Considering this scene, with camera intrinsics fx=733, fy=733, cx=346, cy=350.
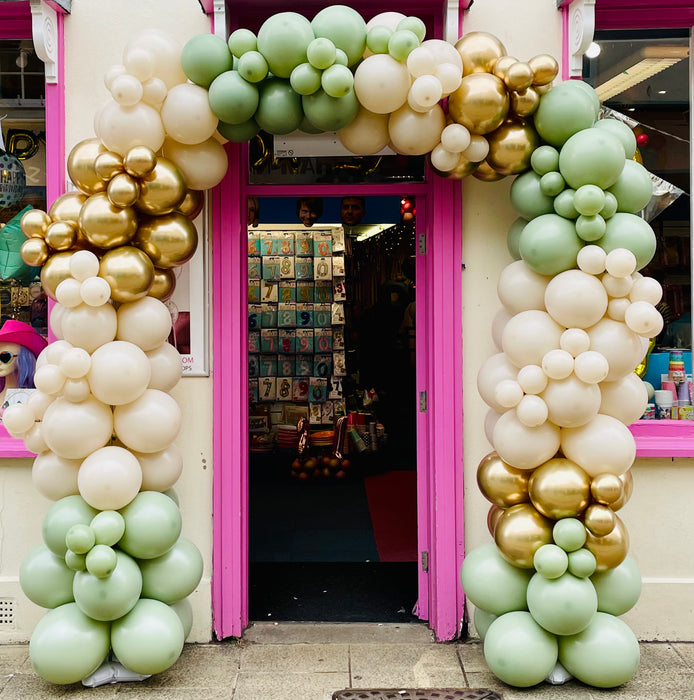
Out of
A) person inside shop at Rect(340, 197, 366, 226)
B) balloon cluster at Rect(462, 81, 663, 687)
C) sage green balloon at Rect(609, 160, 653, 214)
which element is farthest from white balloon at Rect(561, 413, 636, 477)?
person inside shop at Rect(340, 197, 366, 226)

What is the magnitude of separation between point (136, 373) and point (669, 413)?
114 inches

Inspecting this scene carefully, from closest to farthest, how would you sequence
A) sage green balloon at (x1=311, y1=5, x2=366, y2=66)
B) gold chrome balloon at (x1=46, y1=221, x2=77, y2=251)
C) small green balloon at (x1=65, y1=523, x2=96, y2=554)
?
small green balloon at (x1=65, y1=523, x2=96, y2=554)
sage green balloon at (x1=311, y1=5, x2=366, y2=66)
gold chrome balloon at (x1=46, y1=221, x2=77, y2=251)

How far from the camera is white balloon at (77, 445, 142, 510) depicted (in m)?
3.29

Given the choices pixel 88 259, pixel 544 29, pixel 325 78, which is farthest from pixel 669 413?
pixel 88 259


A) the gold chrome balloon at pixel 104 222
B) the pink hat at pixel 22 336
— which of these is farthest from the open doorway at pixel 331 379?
the gold chrome balloon at pixel 104 222

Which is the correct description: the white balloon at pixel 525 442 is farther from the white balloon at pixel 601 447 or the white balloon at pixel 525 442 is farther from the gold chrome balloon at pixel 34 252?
the gold chrome balloon at pixel 34 252

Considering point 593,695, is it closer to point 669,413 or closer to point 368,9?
point 669,413

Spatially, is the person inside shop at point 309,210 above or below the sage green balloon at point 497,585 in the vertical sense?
above

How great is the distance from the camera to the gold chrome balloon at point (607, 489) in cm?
325

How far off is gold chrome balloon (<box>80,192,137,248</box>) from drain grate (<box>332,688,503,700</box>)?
2354mm

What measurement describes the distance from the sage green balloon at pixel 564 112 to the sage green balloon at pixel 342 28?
Answer: 0.91 m

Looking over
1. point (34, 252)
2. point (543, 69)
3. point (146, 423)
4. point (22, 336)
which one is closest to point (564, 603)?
point (146, 423)

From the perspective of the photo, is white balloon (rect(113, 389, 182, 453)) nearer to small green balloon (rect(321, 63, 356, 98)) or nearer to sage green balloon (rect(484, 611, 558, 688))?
small green balloon (rect(321, 63, 356, 98))

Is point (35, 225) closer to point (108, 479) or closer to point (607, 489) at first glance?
point (108, 479)
